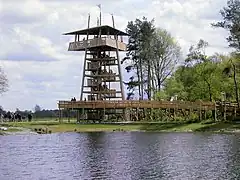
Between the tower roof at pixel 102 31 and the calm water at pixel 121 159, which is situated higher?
the tower roof at pixel 102 31

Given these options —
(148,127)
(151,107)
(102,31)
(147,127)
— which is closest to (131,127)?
(147,127)

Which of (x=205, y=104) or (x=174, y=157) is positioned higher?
(x=205, y=104)

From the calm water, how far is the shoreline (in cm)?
1316

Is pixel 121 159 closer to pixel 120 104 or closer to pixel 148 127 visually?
pixel 148 127

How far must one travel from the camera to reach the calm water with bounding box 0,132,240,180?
37094 millimetres

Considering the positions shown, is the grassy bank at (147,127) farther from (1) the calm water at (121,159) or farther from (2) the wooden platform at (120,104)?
(1) the calm water at (121,159)

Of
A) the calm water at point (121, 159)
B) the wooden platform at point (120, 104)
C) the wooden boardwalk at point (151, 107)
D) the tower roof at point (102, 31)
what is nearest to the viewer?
the calm water at point (121, 159)

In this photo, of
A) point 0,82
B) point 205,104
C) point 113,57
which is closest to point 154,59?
point 113,57

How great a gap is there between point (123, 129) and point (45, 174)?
46719mm

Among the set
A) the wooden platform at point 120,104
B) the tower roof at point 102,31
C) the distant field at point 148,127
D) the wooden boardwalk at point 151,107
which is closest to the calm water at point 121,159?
the distant field at point 148,127

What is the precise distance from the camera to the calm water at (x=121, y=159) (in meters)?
37.1

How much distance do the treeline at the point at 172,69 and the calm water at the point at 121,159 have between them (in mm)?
31104

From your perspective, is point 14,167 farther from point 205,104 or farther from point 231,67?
point 231,67

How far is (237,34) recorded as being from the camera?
7988cm
